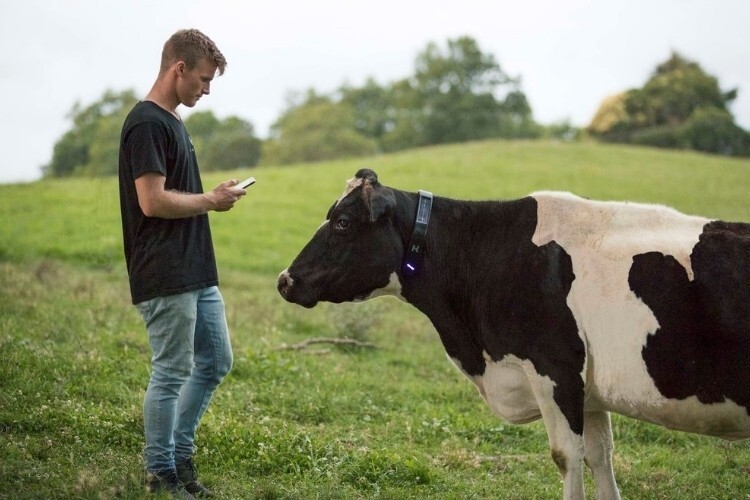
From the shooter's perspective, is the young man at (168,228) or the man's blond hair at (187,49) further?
the man's blond hair at (187,49)

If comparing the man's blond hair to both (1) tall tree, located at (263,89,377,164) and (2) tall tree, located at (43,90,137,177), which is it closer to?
(2) tall tree, located at (43,90,137,177)

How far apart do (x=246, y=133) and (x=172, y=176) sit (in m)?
66.4

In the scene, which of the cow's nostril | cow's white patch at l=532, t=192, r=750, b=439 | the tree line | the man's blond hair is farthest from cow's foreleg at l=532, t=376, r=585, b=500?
the tree line

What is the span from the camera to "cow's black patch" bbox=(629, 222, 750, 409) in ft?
17.0

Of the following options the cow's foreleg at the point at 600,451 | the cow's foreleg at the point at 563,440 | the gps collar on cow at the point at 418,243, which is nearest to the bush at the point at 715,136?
the cow's foreleg at the point at 600,451

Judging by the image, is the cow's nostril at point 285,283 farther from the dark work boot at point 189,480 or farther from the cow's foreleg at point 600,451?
the cow's foreleg at point 600,451

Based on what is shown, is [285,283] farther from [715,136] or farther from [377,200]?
[715,136]

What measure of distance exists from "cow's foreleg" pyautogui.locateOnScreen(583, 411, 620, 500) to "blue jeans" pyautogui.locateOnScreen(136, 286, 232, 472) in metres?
2.67

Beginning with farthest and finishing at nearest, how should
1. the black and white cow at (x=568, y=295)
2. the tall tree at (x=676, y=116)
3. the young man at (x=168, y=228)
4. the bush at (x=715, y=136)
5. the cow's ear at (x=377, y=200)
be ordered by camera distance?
1. the tall tree at (x=676, y=116)
2. the bush at (x=715, y=136)
3. the cow's ear at (x=377, y=200)
4. the young man at (x=168, y=228)
5. the black and white cow at (x=568, y=295)

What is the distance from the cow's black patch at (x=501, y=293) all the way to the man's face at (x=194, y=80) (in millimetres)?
1874

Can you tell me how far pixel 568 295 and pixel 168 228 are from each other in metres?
2.67

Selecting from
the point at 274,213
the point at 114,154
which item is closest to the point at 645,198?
the point at 274,213

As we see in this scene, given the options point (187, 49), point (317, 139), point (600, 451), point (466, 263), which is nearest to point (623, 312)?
point (466, 263)

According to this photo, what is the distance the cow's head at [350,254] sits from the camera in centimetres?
611
